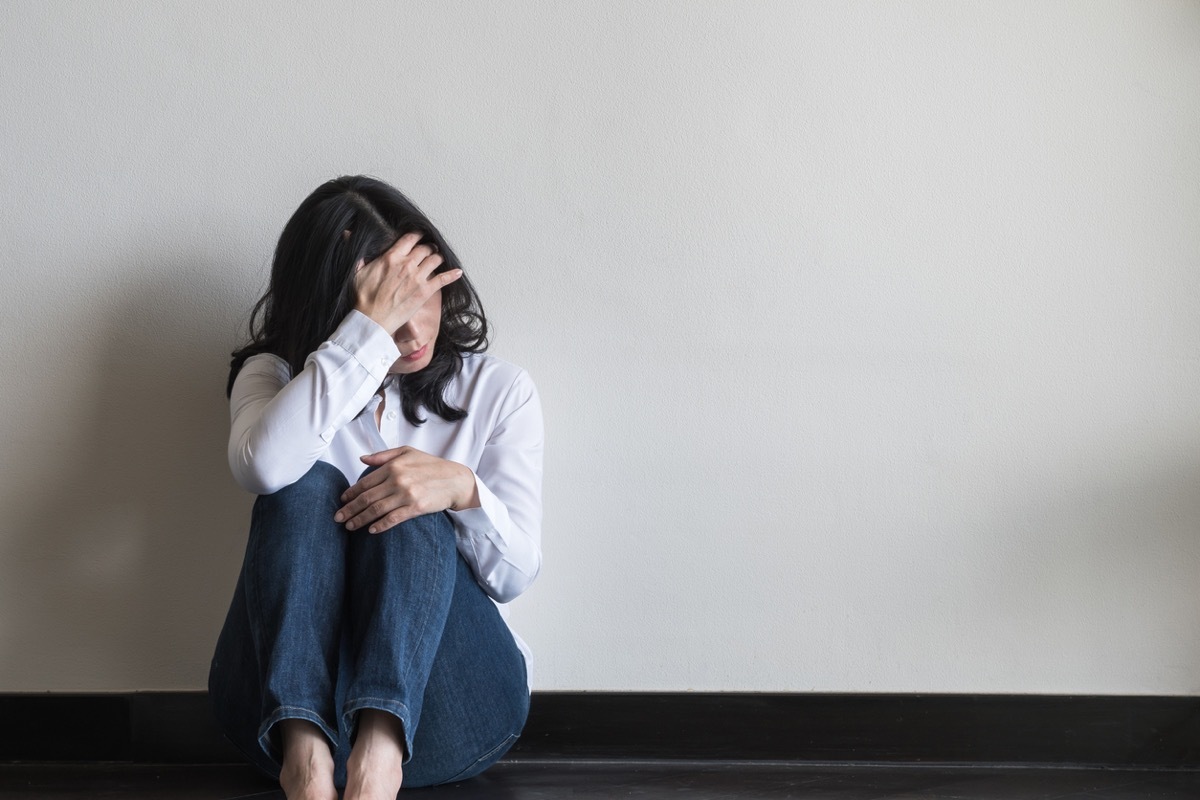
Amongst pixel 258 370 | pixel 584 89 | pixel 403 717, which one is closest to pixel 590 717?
pixel 403 717

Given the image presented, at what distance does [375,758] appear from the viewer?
1020mm

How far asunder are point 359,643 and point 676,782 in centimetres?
59

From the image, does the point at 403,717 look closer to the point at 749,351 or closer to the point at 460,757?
the point at 460,757

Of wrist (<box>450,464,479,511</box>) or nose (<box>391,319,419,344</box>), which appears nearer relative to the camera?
wrist (<box>450,464,479,511</box>)

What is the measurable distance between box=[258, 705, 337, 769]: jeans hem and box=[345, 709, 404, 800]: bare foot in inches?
1.3

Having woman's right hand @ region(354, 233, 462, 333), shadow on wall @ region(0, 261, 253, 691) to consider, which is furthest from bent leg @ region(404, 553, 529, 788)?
shadow on wall @ region(0, 261, 253, 691)

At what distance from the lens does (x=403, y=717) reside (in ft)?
3.34

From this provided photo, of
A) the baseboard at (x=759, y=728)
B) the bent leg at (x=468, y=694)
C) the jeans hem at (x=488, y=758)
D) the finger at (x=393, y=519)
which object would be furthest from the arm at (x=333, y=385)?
the baseboard at (x=759, y=728)

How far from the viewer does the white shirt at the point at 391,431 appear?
1.15 metres

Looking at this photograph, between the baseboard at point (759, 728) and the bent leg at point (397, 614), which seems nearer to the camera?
the bent leg at point (397, 614)

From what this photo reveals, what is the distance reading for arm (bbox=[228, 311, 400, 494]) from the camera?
3.72 ft

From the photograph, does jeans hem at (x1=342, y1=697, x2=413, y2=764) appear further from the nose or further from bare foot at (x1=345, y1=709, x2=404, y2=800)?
the nose

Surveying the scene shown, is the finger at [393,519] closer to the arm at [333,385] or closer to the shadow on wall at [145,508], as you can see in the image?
the arm at [333,385]

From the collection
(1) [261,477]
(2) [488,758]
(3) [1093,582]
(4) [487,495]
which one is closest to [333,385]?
(1) [261,477]
